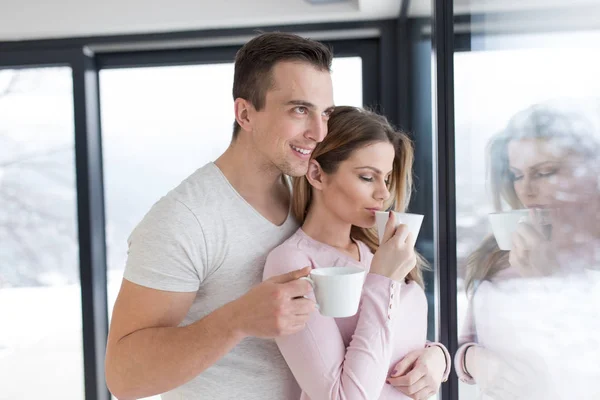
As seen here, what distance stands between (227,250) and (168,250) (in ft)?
0.46

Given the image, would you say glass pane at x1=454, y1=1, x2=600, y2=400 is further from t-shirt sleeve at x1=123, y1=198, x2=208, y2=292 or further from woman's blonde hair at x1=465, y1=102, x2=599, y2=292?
t-shirt sleeve at x1=123, y1=198, x2=208, y2=292

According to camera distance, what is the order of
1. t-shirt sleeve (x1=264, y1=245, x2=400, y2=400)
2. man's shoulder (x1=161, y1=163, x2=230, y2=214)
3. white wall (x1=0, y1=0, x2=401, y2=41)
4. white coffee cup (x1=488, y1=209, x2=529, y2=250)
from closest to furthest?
white coffee cup (x1=488, y1=209, x2=529, y2=250), t-shirt sleeve (x1=264, y1=245, x2=400, y2=400), man's shoulder (x1=161, y1=163, x2=230, y2=214), white wall (x1=0, y1=0, x2=401, y2=41)

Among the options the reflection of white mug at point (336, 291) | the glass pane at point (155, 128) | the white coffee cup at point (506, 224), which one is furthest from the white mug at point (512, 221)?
the glass pane at point (155, 128)

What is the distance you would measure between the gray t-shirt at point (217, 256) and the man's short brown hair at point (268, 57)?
7.7 inches

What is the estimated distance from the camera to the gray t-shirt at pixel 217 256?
1037mm

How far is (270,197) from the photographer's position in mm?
1253

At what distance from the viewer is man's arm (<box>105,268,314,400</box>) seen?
0.87m

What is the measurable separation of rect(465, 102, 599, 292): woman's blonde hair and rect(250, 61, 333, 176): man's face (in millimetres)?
413

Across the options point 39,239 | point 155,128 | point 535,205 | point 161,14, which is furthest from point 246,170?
point 39,239

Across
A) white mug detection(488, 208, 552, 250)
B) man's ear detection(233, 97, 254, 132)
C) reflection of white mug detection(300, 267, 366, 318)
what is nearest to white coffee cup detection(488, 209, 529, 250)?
white mug detection(488, 208, 552, 250)

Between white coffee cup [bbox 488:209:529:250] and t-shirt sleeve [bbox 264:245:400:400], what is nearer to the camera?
white coffee cup [bbox 488:209:529:250]

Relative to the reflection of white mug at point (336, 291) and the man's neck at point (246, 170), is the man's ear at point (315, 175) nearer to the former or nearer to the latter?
the man's neck at point (246, 170)

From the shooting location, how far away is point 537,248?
509mm

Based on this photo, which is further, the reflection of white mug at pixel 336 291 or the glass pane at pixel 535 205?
the reflection of white mug at pixel 336 291
